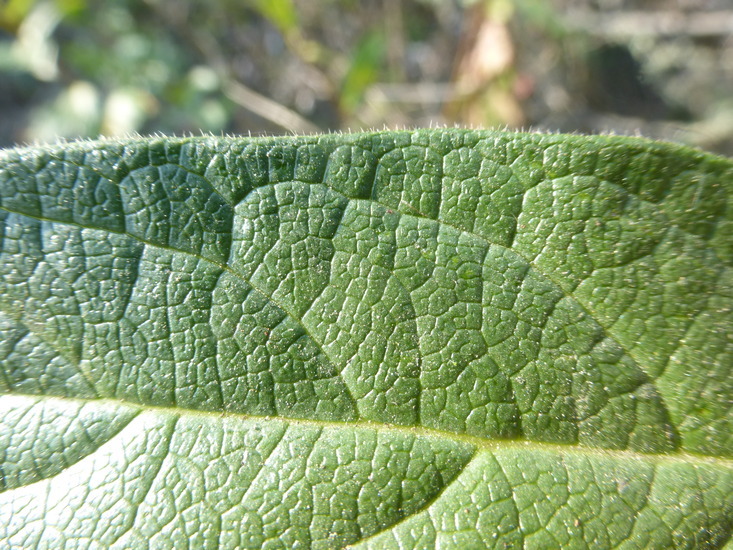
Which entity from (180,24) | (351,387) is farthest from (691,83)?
(351,387)

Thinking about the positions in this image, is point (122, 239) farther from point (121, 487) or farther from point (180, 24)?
point (180, 24)

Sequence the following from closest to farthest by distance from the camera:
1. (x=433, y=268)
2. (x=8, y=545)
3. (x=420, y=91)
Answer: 1. (x=8, y=545)
2. (x=433, y=268)
3. (x=420, y=91)

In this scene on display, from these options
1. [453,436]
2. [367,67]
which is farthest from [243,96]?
[453,436]

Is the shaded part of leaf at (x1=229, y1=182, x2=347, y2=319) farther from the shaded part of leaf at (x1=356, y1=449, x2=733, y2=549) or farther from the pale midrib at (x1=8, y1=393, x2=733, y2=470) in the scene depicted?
the shaded part of leaf at (x1=356, y1=449, x2=733, y2=549)

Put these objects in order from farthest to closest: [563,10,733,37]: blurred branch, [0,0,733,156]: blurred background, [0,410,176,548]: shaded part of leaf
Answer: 1. [563,10,733,37]: blurred branch
2. [0,0,733,156]: blurred background
3. [0,410,176,548]: shaded part of leaf

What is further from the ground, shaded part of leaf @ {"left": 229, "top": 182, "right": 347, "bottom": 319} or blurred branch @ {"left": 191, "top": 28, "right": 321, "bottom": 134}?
blurred branch @ {"left": 191, "top": 28, "right": 321, "bottom": 134}

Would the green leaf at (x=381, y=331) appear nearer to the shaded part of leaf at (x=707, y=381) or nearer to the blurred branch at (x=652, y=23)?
the shaded part of leaf at (x=707, y=381)

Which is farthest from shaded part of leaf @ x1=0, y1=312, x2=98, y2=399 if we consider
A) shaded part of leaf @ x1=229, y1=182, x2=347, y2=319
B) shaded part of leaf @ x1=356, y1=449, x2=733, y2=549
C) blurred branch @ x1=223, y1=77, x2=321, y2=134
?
blurred branch @ x1=223, y1=77, x2=321, y2=134
